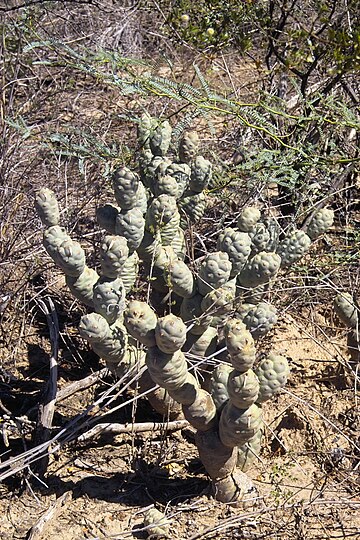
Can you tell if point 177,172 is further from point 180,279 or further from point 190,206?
point 180,279

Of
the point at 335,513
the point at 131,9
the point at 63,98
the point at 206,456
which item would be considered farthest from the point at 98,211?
the point at 131,9

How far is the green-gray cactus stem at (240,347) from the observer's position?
2.67 m

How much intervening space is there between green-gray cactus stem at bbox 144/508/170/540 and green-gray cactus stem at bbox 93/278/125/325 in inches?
30.7

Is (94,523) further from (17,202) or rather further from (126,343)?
(17,202)

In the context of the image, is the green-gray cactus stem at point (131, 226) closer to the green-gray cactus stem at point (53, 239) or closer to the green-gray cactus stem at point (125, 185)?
the green-gray cactus stem at point (125, 185)

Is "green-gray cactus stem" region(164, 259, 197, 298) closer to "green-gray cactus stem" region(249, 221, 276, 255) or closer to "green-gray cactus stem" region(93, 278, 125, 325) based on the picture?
"green-gray cactus stem" region(93, 278, 125, 325)

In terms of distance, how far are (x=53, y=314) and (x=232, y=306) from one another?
1.00 metres

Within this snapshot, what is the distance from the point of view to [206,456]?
10.3ft

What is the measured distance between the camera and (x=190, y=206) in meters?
3.75

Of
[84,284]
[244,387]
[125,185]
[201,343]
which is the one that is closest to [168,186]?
[125,185]

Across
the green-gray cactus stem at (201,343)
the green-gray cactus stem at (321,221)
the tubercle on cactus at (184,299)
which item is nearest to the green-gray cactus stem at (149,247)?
the tubercle on cactus at (184,299)

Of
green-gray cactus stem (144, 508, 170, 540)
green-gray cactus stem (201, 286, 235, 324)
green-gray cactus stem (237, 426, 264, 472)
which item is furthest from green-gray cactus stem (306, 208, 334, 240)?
green-gray cactus stem (144, 508, 170, 540)

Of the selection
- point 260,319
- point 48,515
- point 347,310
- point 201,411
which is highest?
point 260,319

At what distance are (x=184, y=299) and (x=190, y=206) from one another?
0.58 m
